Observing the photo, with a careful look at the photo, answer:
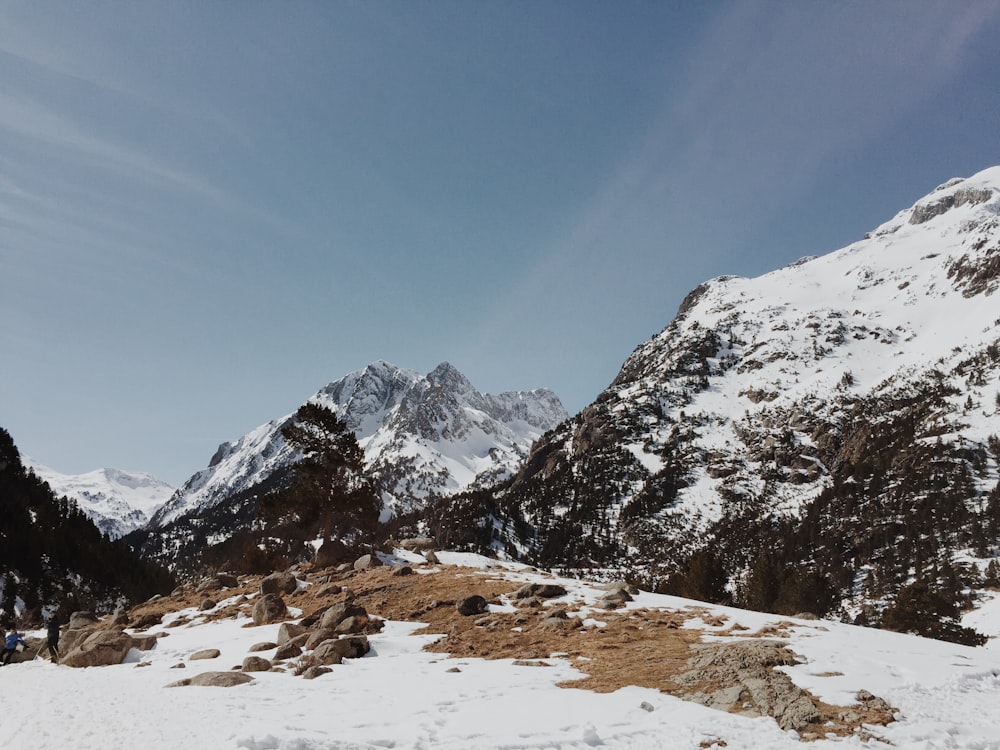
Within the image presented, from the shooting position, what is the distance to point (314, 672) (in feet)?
47.7

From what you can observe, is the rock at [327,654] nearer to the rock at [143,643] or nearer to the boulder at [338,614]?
the boulder at [338,614]

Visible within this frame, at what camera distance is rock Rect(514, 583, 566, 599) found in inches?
843

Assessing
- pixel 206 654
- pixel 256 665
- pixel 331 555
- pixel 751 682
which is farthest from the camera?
pixel 331 555

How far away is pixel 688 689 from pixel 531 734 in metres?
4.07

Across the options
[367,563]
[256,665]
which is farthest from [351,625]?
[367,563]

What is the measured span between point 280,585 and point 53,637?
888cm

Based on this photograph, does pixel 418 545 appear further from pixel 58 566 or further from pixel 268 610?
pixel 58 566

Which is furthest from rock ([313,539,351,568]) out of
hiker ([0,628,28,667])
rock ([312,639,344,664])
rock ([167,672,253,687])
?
rock ([167,672,253,687])

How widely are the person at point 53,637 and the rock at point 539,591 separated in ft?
62.1

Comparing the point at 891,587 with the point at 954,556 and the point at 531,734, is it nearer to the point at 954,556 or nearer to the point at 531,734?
the point at 954,556

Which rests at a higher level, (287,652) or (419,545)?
(419,545)

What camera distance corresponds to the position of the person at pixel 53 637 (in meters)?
21.8

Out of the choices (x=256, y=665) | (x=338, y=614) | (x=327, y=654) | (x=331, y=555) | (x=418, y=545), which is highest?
(x=418, y=545)

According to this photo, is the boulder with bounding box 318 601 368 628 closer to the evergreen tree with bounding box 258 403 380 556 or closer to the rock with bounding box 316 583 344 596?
the rock with bounding box 316 583 344 596
